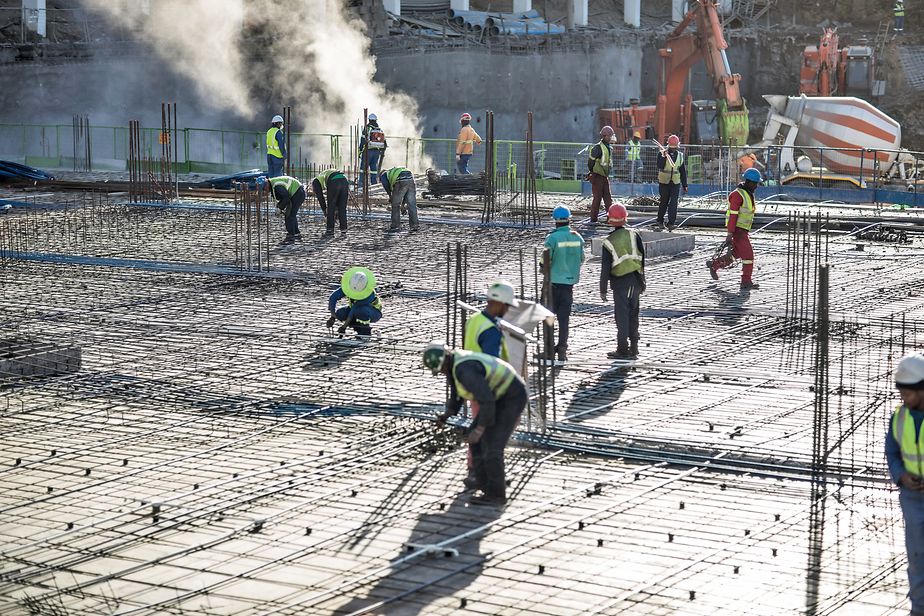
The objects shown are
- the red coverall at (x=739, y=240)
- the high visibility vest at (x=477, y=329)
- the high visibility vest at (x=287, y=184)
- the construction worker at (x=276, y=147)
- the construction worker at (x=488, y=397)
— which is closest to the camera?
the construction worker at (x=488, y=397)

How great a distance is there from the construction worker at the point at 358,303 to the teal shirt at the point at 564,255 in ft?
6.01

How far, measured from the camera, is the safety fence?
91.8ft

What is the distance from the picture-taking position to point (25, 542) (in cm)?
788

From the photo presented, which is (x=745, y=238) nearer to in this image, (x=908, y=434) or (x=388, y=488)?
(x=388, y=488)

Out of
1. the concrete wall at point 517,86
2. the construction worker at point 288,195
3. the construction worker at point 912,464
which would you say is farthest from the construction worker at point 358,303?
the concrete wall at point 517,86

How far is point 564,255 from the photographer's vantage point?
41.3 feet

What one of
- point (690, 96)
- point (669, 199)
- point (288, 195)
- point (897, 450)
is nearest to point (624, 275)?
point (897, 450)

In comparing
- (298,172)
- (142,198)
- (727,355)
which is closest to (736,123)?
(298,172)

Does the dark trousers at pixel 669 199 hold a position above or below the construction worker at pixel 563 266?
above

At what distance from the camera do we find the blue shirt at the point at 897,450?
657 centimetres

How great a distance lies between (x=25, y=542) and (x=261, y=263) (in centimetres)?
1101

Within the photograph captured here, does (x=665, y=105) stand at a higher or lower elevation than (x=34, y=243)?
higher

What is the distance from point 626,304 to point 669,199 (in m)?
8.89

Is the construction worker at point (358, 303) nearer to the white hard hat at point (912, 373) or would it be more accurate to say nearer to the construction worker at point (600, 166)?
the white hard hat at point (912, 373)
